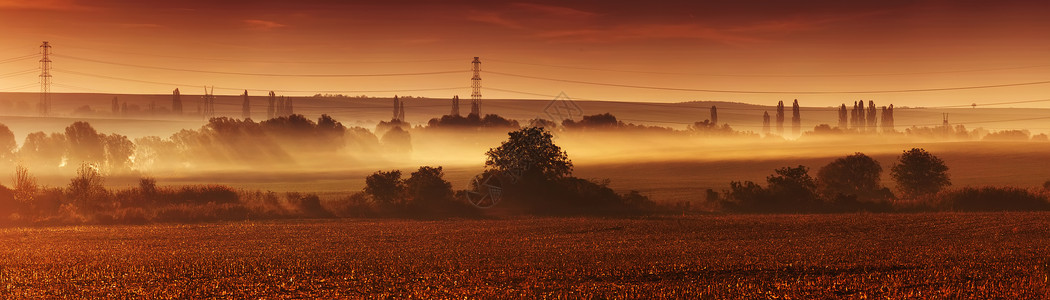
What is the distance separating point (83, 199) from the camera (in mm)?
63812

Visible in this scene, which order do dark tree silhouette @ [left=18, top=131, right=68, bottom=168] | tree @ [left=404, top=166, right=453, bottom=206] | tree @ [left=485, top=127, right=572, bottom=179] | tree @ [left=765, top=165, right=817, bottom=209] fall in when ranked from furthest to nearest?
dark tree silhouette @ [left=18, top=131, right=68, bottom=168]
tree @ [left=485, top=127, right=572, bottom=179]
tree @ [left=765, top=165, right=817, bottom=209]
tree @ [left=404, top=166, right=453, bottom=206]

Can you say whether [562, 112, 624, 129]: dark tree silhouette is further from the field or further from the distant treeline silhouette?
the field

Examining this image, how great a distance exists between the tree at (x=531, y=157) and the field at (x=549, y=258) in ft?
29.5

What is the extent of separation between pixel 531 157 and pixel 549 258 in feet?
104

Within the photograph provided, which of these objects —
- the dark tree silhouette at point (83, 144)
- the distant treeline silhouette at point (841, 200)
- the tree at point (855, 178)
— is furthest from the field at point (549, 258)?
the dark tree silhouette at point (83, 144)

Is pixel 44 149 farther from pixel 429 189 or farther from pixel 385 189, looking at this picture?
pixel 429 189

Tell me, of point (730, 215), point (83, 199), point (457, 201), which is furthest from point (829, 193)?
point (83, 199)

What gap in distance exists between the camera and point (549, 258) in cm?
3566

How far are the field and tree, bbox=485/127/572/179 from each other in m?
8.98

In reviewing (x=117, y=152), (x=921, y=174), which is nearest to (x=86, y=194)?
(x=921, y=174)

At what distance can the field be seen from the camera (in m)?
26.0

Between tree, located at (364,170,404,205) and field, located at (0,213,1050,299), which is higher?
tree, located at (364,170,404,205)

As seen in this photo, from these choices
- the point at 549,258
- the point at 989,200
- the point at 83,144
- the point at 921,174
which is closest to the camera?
the point at 549,258

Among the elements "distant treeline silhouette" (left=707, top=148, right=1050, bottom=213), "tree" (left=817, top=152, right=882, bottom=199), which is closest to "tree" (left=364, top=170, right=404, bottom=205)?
"distant treeline silhouette" (left=707, top=148, right=1050, bottom=213)
